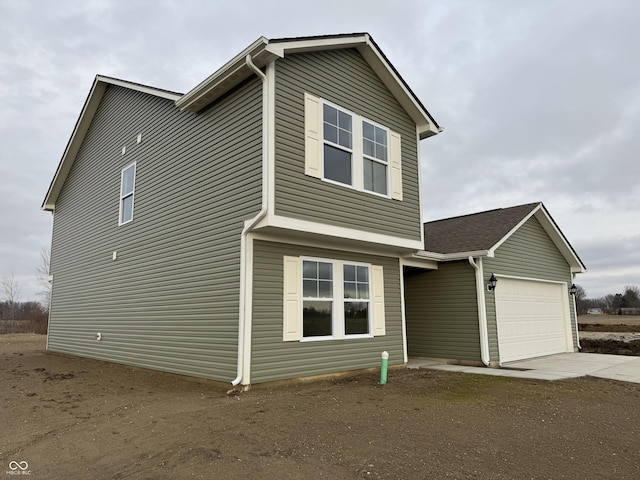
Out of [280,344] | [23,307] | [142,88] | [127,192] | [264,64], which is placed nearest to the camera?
[264,64]

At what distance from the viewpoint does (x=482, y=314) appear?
11055 millimetres

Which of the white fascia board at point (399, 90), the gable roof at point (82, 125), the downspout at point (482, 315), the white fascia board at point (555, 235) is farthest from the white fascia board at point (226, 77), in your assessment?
the white fascia board at point (555, 235)

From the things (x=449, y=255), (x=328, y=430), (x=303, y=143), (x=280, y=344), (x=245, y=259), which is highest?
(x=303, y=143)

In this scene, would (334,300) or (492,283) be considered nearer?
(334,300)

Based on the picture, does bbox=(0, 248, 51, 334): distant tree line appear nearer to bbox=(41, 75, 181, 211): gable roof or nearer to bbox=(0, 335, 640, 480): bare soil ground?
bbox=(41, 75, 181, 211): gable roof

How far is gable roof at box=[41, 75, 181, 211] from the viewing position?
11.9m

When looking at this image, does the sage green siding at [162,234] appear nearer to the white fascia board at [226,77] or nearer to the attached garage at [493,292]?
the white fascia board at [226,77]

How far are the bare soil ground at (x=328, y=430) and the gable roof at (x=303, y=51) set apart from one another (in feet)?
18.2

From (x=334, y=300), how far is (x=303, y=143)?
10.3 feet

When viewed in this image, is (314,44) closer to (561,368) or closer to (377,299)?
(377,299)

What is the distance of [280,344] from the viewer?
7746mm

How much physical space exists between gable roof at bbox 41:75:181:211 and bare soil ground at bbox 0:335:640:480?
7355mm

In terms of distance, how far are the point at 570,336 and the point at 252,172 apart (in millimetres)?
12716

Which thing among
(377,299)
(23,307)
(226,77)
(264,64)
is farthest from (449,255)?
(23,307)
